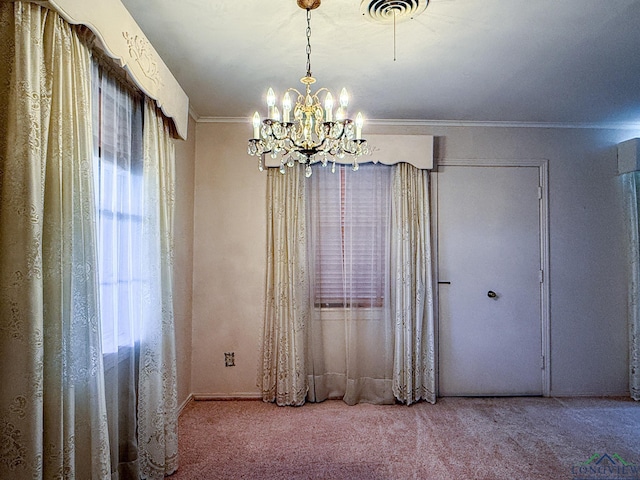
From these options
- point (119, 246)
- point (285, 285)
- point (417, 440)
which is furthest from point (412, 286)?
point (119, 246)

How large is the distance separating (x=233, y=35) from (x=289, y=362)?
2502mm

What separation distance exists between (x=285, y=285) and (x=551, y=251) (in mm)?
2510

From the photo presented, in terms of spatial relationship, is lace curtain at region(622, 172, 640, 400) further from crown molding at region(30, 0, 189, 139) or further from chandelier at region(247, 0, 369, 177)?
crown molding at region(30, 0, 189, 139)

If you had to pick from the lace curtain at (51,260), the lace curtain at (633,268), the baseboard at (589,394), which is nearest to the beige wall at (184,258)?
the lace curtain at (51,260)

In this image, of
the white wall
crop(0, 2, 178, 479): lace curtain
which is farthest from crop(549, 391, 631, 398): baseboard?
crop(0, 2, 178, 479): lace curtain

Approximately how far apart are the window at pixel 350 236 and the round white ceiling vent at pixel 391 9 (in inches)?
62.9

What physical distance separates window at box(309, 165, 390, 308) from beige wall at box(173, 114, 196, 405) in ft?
3.55

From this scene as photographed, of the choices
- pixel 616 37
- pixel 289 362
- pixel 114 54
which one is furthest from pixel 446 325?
pixel 114 54

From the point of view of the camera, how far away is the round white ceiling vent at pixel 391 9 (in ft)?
5.66

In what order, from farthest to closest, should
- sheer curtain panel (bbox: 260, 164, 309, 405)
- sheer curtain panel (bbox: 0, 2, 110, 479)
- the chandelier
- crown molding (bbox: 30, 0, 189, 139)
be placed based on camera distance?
sheer curtain panel (bbox: 260, 164, 309, 405), the chandelier, crown molding (bbox: 30, 0, 189, 139), sheer curtain panel (bbox: 0, 2, 110, 479)

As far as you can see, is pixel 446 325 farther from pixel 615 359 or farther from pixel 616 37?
pixel 616 37

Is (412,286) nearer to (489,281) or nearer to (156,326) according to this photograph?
(489,281)

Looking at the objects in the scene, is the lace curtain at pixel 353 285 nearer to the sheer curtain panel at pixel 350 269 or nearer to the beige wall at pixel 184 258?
the sheer curtain panel at pixel 350 269

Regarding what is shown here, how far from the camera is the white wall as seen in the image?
338 cm
